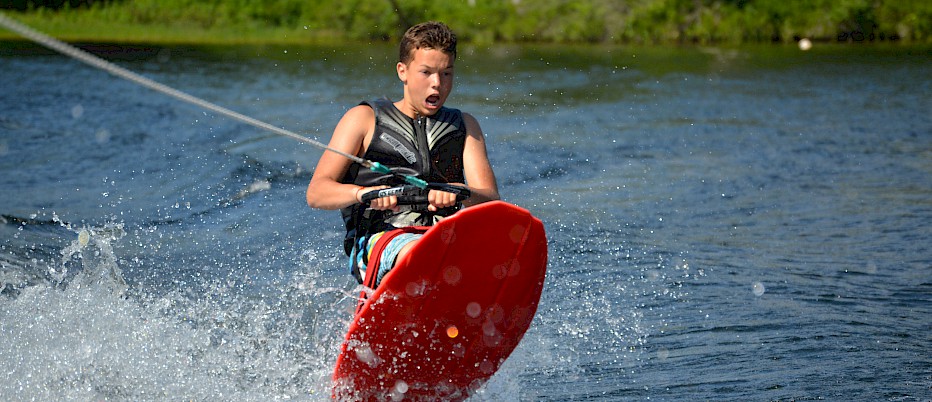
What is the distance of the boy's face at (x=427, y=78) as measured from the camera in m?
3.79

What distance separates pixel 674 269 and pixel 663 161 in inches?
142

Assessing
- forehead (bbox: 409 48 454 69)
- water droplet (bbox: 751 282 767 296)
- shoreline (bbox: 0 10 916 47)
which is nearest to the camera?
forehead (bbox: 409 48 454 69)

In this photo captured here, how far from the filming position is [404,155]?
3.91 m

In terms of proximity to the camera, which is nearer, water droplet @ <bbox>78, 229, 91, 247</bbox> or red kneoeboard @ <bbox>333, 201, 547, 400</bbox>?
red kneoeboard @ <bbox>333, 201, 547, 400</bbox>

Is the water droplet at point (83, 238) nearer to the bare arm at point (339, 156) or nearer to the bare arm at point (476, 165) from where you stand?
the bare arm at point (339, 156)

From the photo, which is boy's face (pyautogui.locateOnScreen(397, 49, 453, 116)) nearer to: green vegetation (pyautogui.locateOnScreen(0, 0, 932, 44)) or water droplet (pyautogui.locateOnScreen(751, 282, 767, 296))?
water droplet (pyautogui.locateOnScreen(751, 282, 767, 296))

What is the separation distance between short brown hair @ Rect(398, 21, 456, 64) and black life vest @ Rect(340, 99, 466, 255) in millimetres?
233

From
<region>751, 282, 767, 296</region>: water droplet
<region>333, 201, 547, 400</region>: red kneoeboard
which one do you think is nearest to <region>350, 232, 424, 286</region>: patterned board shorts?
<region>333, 201, 547, 400</region>: red kneoeboard

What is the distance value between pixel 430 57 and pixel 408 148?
356 millimetres

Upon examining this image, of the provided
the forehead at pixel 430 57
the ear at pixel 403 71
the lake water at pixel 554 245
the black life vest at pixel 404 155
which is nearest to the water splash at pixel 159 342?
the lake water at pixel 554 245

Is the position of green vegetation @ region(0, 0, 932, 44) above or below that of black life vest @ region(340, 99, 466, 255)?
below

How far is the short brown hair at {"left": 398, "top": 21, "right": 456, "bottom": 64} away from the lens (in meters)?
3.79

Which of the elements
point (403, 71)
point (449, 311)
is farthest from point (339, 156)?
point (449, 311)

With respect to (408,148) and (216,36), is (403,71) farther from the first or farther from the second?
(216,36)
